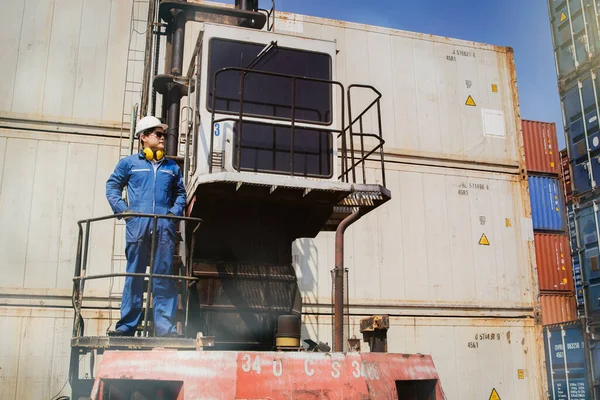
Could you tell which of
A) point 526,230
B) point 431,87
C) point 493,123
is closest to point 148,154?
point 431,87

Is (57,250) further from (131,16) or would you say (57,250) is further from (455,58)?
(455,58)

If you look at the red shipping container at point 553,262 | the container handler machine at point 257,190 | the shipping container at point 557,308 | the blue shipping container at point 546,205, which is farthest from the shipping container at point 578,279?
the container handler machine at point 257,190

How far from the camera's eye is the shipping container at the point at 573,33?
38.6 feet

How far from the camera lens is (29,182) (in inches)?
294

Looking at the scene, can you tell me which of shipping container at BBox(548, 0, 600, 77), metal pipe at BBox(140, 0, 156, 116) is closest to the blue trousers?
metal pipe at BBox(140, 0, 156, 116)

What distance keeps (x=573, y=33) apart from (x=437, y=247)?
654cm

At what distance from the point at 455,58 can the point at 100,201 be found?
6.26m

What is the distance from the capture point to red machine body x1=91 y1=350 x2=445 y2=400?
137 inches

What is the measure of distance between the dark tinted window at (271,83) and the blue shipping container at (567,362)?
30.4 ft

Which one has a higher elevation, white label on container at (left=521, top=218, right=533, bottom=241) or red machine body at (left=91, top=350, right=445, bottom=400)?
white label on container at (left=521, top=218, right=533, bottom=241)

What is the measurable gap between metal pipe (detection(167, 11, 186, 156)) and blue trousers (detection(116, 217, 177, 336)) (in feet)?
5.92

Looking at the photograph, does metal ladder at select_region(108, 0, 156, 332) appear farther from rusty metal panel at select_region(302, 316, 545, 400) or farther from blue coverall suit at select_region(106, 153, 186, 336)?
blue coverall suit at select_region(106, 153, 186, 336)

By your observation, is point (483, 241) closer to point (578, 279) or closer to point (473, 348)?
point (473, 348)

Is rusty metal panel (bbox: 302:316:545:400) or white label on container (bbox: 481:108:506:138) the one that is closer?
rusty metal panel (bbox: 302:316:545:400)
